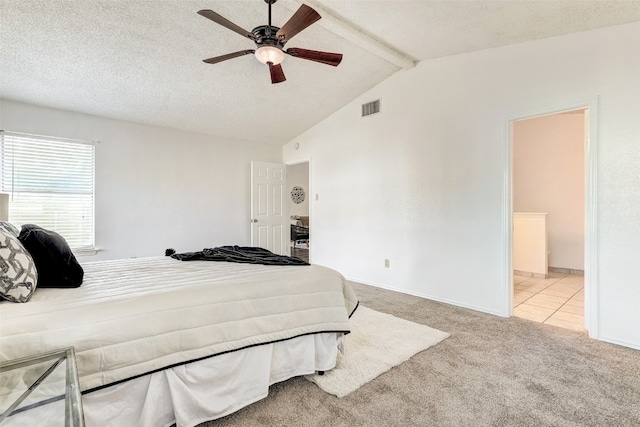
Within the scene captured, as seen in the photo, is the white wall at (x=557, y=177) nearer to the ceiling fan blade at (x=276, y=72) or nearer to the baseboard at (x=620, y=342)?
the baseboard at (x=620, y=342)

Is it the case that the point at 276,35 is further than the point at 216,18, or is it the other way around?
the point at 276,35

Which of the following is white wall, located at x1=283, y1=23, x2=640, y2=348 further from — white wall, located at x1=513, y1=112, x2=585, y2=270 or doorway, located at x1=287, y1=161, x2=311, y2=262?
doorway, located at x1=287, y1=161, x2=311, y2=262

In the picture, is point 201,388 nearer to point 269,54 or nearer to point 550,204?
point 269,54

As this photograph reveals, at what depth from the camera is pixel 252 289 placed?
5.83ft

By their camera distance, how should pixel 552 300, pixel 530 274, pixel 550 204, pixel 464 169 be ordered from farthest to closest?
pixel 550 204 → pixel 530 274 → pixel 552 300 → pixel 464 169

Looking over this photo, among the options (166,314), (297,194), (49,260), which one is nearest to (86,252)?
(49,260)

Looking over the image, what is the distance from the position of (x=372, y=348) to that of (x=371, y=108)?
3.42 m

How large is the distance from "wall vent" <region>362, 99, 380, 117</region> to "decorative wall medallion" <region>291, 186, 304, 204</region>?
5267mm

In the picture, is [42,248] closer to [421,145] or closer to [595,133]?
[421,145]

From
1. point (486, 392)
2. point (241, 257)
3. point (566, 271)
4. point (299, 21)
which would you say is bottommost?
point (486, 392)

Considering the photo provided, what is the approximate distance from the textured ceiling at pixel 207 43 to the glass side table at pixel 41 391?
280cm

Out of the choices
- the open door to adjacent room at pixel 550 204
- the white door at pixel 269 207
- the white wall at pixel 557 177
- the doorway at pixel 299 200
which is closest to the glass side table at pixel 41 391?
the white door at pixel 269 207

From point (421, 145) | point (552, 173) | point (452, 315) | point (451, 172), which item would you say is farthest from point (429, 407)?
point (552, 173)

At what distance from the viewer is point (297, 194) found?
31.9ft
